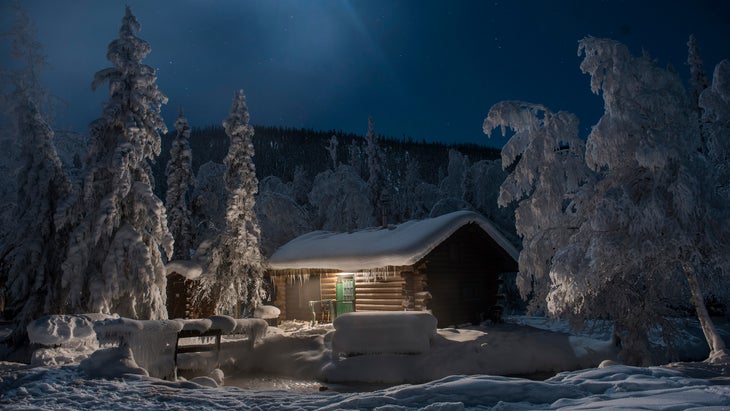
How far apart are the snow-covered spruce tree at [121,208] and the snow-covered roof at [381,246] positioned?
709 centimetres

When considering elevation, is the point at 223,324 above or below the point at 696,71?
below

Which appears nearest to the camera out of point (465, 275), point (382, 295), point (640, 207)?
point (640, 207)

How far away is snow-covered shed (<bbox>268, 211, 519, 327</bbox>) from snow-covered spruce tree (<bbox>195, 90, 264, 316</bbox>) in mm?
1730

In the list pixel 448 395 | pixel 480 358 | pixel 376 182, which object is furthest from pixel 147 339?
pixel 376 182

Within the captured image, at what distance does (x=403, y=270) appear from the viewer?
19875 mm

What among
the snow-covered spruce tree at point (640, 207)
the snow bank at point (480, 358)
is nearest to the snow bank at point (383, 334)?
Answer: the snow bank at point (480, 358)

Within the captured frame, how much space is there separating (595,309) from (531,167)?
167 inches

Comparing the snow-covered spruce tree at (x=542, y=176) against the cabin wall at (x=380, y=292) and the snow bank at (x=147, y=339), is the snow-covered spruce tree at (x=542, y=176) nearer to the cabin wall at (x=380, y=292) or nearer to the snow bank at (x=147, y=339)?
the cabin wall at (x=380, y=292)

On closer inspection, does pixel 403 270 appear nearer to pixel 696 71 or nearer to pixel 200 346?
pixel 200 346

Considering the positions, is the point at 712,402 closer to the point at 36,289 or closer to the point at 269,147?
the point at 36,289

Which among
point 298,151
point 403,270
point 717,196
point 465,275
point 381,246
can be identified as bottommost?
point 465,275

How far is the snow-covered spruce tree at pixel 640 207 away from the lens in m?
11.0

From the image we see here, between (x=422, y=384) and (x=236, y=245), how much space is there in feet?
58.9

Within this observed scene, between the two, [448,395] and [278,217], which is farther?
[278,217]
